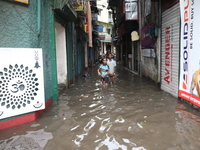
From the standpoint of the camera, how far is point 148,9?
36.2 ft

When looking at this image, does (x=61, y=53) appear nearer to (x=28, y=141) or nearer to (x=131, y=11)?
(x=28, y=141)

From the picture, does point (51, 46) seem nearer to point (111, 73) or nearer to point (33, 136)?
point (33, 136)

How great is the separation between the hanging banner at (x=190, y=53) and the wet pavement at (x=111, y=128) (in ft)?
1.58

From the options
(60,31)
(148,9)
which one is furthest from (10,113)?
(148,9)

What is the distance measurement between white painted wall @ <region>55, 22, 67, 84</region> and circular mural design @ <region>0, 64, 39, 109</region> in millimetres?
4408

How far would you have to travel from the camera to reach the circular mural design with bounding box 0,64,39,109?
429cm

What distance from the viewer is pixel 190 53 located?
5.61 meters

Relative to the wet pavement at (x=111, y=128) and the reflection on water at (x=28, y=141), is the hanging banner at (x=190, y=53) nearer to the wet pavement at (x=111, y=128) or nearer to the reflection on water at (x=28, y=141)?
the wet pavement at (x=111, y=128)

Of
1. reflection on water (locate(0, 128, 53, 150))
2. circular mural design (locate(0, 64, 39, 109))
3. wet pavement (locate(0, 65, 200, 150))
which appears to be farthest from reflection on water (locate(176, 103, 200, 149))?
circular mural design (locate(0, 64, 39, 109))

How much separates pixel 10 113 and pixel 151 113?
351cm

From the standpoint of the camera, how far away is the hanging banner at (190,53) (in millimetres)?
5203

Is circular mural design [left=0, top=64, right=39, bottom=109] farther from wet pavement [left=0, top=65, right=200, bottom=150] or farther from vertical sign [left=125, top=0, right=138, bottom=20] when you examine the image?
vertical sign [left=125, top=0, right=138, bottom=20]

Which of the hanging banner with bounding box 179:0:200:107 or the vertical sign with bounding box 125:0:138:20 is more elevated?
the vertical sign with bounding box 125:0:138:20

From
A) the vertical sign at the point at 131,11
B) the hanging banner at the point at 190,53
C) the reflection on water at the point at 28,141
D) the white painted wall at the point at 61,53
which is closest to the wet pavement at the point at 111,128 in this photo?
the reflection on water at the point at 28,141
